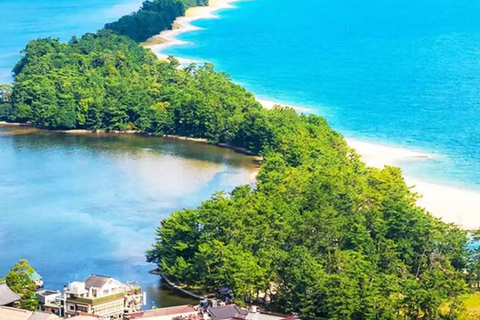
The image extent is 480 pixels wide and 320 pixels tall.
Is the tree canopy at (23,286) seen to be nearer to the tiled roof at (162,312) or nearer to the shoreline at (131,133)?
the tiled roof at (162,312)

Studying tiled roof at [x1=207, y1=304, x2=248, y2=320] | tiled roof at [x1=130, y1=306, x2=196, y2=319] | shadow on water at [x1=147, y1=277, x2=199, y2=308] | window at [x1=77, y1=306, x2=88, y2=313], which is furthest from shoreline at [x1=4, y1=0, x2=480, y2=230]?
window at [x1=77, y1=306, x2=88, y2=313]

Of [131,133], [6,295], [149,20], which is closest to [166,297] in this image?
[6,295]

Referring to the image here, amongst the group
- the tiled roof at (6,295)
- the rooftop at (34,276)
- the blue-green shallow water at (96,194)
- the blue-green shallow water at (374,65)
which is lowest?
the tiled roof at (6,295)

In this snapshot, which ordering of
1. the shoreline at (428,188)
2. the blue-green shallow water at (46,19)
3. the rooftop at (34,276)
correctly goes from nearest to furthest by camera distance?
the rooftop at (34,276) < the shoreline at (428,188) < the blue-green shallow water at (46,19)

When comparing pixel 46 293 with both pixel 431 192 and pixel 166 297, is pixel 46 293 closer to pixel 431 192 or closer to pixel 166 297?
pixel 166 297

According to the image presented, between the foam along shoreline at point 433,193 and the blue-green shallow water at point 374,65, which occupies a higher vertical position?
the blue-green shallow water at point 374,65

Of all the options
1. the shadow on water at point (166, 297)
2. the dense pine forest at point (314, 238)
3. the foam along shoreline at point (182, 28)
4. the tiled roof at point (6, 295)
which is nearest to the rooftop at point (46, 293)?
the tiled roof at point (6, 295)

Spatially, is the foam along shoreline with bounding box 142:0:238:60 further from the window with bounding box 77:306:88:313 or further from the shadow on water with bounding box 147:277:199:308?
the window with bounding box 77:306:88:313

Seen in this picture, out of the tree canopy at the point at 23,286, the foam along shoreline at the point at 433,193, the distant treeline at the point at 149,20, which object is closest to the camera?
the tree canopy at the point at 23,286
